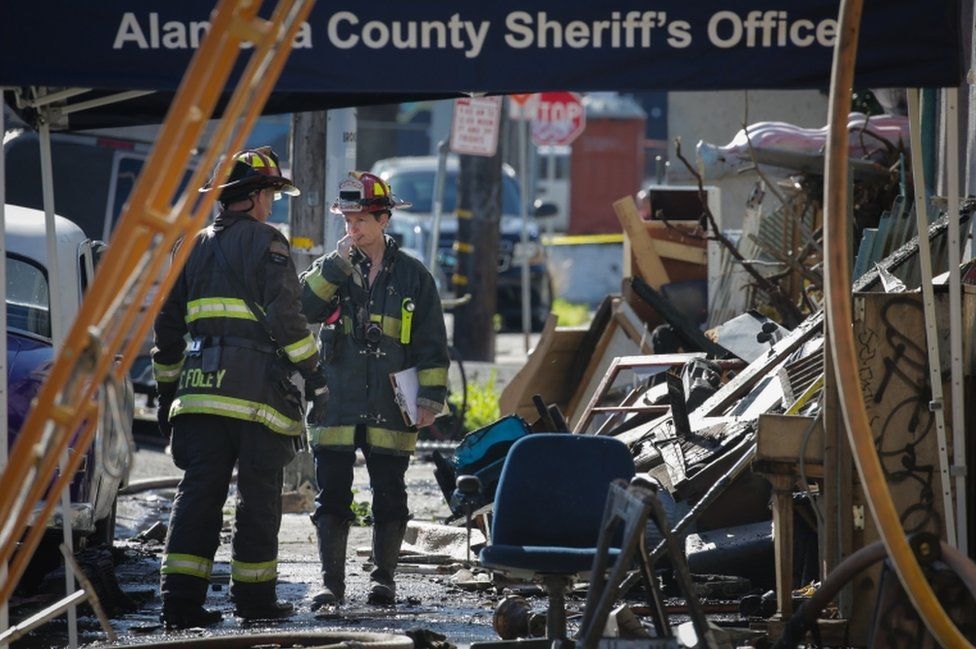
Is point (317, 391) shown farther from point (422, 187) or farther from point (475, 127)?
point (422, 187)

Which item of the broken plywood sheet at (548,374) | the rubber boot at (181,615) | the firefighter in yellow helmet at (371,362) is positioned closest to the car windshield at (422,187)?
the broken plywood sheet at (548,374)

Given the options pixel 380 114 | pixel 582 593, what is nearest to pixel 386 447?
pixel 582 593

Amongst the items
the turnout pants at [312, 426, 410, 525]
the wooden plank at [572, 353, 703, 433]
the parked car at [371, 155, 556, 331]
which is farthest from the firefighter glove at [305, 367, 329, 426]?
the parked car at [371, 155, 556, 331]

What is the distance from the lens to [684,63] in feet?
20.2

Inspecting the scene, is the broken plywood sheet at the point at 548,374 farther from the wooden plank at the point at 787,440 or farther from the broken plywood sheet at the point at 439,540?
the wooden plank at the point at 787,440

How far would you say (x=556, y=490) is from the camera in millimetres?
6219

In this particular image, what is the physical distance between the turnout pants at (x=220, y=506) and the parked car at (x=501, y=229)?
55.7 feet

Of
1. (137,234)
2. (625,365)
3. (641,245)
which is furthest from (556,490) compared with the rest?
(641,245)

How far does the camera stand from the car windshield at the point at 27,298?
840 centimetres

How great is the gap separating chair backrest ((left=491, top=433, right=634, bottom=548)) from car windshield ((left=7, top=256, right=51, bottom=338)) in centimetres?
320

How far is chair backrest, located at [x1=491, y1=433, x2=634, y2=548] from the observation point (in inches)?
244

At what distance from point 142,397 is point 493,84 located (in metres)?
12.1

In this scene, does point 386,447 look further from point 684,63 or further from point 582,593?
point 684,63

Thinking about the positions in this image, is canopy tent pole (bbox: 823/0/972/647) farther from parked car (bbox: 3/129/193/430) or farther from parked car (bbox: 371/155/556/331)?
parked car (bbox: 371/155/556/331)
